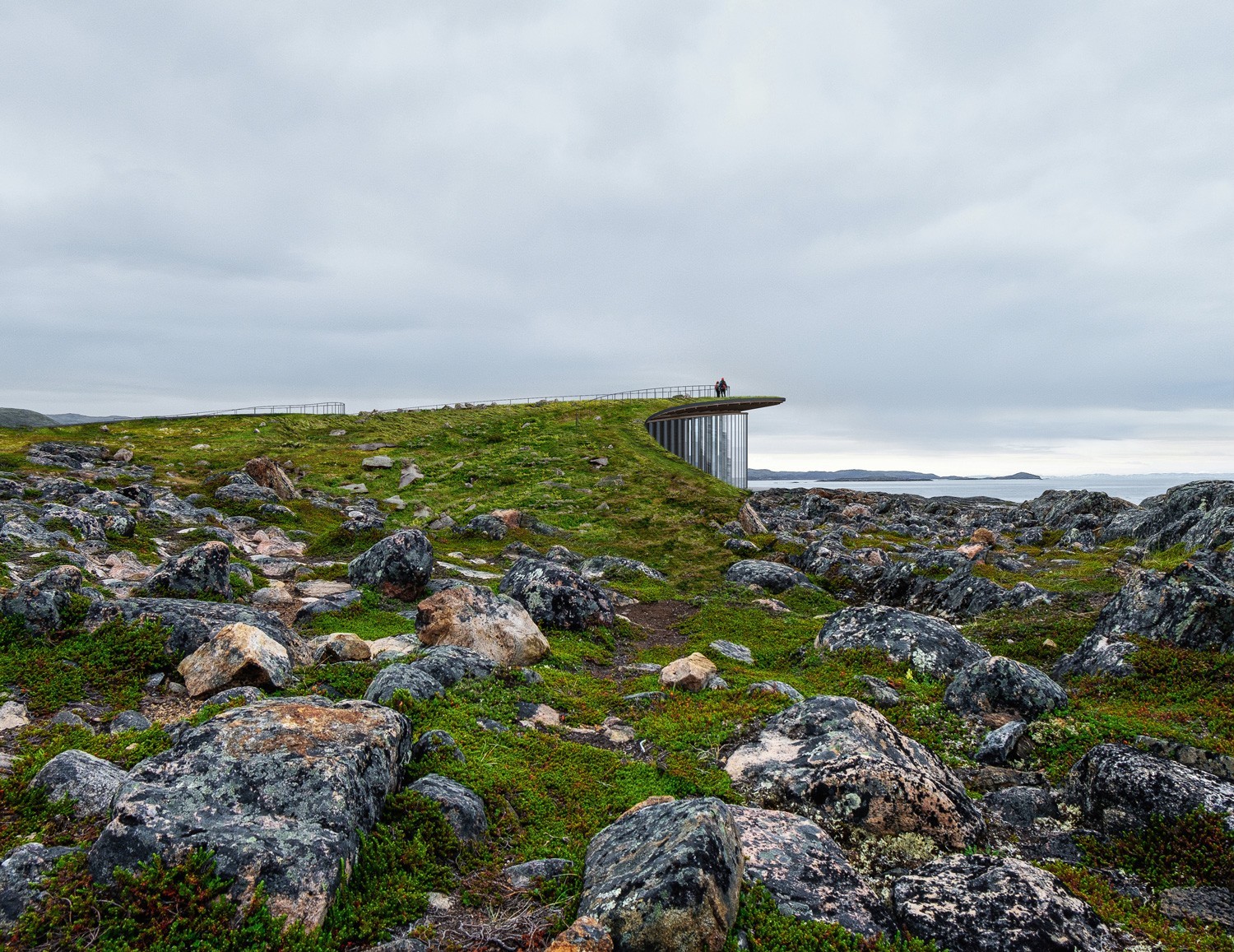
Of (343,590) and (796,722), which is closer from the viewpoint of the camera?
(796,722)

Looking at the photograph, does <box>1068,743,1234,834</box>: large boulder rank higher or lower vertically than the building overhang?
lower

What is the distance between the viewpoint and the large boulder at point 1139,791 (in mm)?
7621

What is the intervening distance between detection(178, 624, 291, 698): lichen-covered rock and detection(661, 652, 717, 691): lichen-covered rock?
7.32 metres

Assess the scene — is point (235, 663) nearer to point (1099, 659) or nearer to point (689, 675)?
point (689, 675)

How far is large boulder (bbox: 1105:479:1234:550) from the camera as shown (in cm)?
2375

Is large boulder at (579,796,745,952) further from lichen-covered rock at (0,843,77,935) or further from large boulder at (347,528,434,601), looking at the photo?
large boulder at (347,528,434,601)

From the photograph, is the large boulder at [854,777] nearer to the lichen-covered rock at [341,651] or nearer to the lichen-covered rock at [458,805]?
the lichen-covered rock at [458,805]

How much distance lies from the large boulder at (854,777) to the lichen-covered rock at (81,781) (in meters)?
7.68

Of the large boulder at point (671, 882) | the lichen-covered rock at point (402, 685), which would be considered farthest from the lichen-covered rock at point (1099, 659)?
the lichen-covered rock at point (402, 685)

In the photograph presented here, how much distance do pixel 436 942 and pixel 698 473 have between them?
4590 cm

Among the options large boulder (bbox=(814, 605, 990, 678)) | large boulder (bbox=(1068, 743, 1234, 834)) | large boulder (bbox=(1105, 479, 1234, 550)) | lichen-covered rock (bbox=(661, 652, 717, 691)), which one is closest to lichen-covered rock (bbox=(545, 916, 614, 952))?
large boulder (bbox=(1068, 743, 1234, 834))

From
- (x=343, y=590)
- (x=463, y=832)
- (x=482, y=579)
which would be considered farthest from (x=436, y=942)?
(x=482, y=579)

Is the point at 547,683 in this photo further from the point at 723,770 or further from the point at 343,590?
the point at 343,590

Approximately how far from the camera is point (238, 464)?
4075 cm
